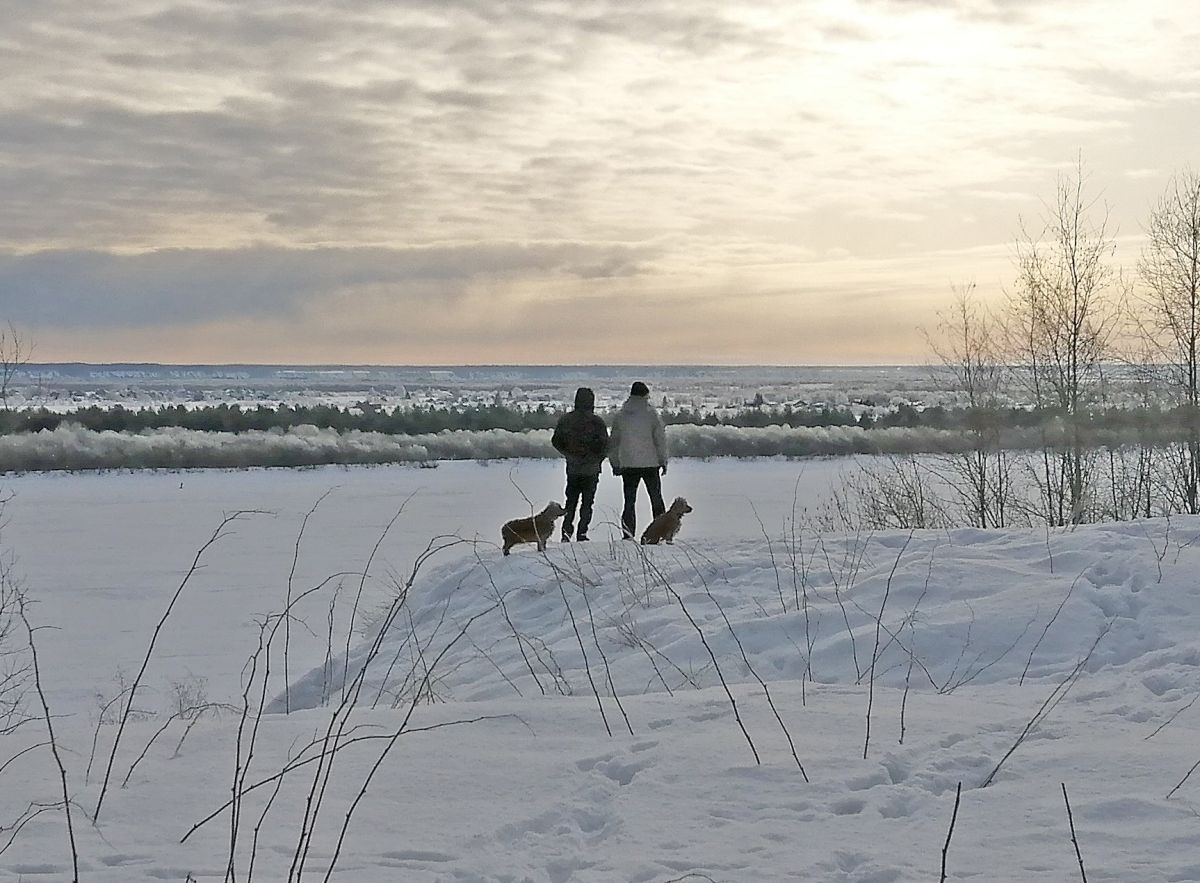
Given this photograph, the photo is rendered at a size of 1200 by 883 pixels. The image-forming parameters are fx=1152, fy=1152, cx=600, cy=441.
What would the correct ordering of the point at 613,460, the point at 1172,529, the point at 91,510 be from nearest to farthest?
the point at 1172,529 → the point at 613,460 → the point at 91,510

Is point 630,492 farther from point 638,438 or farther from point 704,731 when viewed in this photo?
point 704,731

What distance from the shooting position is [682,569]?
36.0 ft

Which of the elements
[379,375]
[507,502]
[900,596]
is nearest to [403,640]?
[900,596]

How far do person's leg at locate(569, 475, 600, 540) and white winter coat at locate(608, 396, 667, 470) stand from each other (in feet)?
1.89

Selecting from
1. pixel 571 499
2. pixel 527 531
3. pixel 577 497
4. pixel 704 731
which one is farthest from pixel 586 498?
pixel 704 731

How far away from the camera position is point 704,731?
4.73 meters

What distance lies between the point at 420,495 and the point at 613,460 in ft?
49.3

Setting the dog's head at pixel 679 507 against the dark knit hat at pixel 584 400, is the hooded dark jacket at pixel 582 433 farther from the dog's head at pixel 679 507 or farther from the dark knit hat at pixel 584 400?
the dog's head at pixel 679 507

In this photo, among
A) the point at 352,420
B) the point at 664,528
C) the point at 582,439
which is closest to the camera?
Result: the point at 664,528

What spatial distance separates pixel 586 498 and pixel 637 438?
4.15 ft

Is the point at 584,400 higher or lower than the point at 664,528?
higher

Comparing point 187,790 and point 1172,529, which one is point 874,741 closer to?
point 187,790

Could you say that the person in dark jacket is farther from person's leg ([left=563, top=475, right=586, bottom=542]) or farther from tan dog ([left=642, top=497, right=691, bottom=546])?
tan dog ([left=642, top=497, right=691, bottom=546])

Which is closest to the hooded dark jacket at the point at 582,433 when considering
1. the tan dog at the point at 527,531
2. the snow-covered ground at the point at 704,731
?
the tan dog at the point at 527,531
